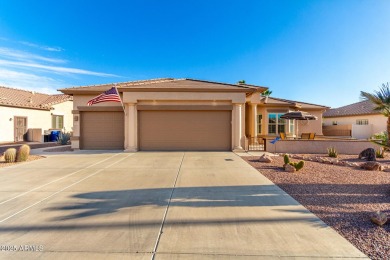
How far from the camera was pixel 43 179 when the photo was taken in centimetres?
727

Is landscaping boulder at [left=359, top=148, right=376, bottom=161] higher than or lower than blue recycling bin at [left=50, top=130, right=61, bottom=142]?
lower

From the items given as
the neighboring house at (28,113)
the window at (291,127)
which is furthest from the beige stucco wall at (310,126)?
the neighboring house at (28,113)

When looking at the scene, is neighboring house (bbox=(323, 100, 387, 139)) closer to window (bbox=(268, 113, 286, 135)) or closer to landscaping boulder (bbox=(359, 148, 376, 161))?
window (bbox=(268, 113, 286, 135))

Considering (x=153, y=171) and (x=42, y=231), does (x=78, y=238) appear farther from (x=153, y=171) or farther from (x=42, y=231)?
(x=153, y=171)

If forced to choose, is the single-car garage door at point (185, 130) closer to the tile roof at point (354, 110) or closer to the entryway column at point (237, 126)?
the entryway column at point (237, 126)

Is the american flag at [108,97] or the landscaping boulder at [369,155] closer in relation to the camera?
the landscaping boulder at [369,155]

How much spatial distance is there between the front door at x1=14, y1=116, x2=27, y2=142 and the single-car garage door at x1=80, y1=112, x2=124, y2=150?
12.0m

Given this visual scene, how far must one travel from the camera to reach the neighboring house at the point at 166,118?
14.2m

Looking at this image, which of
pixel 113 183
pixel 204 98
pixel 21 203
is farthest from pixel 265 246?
pixel 204 98

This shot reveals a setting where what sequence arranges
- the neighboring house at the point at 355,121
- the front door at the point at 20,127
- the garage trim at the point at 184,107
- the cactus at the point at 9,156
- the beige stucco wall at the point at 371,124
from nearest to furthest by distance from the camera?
the cactus at the point at 9,156, the garage trim at the point at 184,107, the front door at the point at 20,127, the beige stucco wall at the point at 371,124, the neighboring house at the point at 355,121

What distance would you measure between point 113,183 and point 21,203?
7.56 ft

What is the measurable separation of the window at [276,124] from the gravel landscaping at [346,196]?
11.0m

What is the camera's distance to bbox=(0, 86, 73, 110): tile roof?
21.7 m

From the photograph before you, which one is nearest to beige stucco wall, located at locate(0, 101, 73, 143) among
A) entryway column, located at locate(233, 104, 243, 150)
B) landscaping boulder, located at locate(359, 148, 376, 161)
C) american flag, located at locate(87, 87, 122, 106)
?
american flag, located at locate(87, 87, 122, 106)
